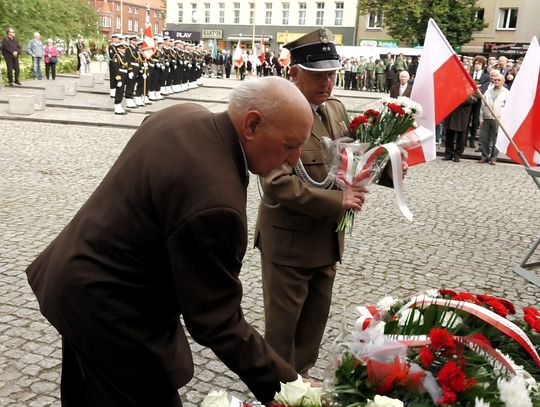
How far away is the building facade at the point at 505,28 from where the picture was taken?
43344mm

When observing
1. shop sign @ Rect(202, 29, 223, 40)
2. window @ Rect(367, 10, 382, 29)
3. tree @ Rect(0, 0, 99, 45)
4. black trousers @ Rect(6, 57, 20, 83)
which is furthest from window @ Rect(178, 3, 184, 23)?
black trousers @ Rect(6, 57, 20, 83)

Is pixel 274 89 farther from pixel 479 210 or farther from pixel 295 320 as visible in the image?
pixel 479 210

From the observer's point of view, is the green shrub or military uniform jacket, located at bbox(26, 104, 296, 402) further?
the green shrub

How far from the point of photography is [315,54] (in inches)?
118

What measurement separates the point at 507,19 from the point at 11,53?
37525mm

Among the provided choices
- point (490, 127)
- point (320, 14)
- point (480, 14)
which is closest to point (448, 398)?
point (490, 127)

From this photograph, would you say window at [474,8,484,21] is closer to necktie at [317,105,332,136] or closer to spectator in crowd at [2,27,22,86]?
spectator in crowd at [2,27,22,86]

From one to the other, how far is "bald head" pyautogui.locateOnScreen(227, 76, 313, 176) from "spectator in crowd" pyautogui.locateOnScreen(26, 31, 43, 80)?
26.9 metres

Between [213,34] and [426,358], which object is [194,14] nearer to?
[213,34]

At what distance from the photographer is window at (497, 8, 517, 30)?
1771 inches

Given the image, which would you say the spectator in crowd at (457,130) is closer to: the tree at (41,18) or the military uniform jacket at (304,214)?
the military uniform jacket at (304,214)

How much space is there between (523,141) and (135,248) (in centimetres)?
531

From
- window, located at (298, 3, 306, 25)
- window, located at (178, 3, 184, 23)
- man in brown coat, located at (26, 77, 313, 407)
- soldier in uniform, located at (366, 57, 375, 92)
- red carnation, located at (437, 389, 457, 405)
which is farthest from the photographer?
window, located at (178, 3, 184, 23)

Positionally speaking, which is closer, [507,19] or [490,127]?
[490,127]
